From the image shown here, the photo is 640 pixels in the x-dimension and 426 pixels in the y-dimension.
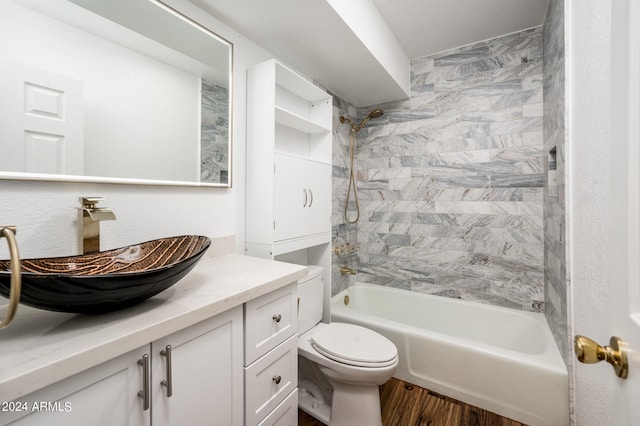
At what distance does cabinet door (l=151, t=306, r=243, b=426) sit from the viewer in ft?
2.35

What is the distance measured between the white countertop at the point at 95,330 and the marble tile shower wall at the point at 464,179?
1804mm

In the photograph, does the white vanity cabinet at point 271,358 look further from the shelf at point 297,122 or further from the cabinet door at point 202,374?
the shelf at point 297,122

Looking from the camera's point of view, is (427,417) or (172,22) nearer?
(172,22)

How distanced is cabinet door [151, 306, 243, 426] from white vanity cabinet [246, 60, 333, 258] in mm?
658

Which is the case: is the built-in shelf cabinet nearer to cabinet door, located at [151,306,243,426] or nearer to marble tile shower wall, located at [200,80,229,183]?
marble tile shower wall, located at [200,80,229,183]

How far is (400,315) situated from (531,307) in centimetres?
100

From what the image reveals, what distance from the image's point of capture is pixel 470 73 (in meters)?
2.22

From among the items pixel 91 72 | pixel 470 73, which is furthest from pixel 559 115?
pixel 91 72

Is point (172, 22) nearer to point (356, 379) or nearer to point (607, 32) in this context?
point (607, 32)

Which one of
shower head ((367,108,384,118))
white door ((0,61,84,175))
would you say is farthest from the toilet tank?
shower head ((367,108,384,118))

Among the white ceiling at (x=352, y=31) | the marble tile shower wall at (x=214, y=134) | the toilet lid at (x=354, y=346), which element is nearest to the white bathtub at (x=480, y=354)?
the toilet lid at (x=354, y=346)

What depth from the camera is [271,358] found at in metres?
1.07

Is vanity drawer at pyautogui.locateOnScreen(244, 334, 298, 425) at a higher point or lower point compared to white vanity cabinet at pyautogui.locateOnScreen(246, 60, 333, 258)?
lower

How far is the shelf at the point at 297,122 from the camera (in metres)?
1.66
